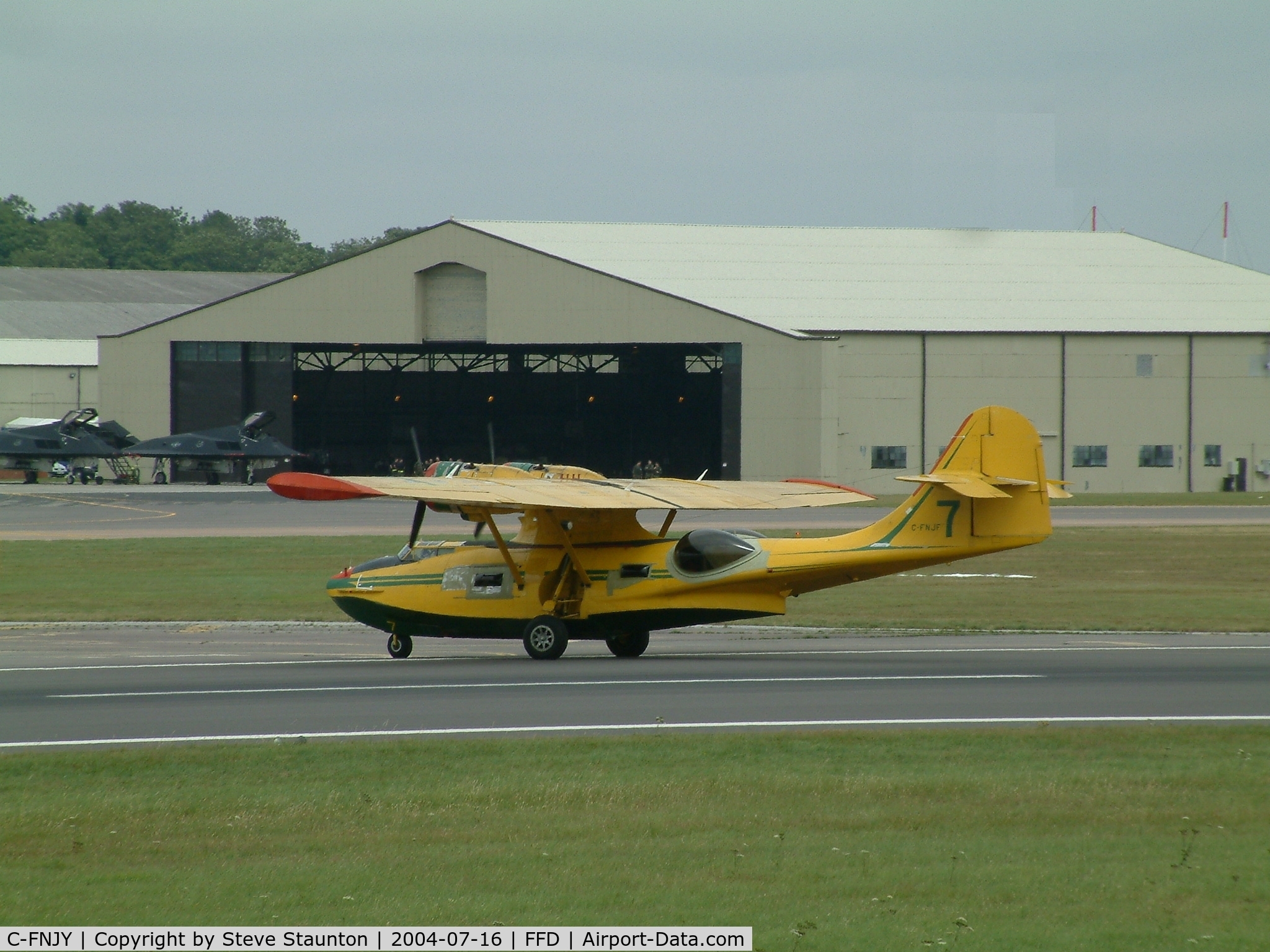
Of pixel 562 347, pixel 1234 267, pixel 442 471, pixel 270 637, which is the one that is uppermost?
pixel 1234 267

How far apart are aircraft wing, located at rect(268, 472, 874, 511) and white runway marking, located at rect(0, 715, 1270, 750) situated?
14.5 ft

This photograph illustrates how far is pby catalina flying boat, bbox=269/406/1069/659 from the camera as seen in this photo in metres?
23.5

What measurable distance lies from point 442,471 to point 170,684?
11.9 m

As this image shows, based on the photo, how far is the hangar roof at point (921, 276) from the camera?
3056 inches

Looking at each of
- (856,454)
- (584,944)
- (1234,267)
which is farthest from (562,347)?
(584,944)

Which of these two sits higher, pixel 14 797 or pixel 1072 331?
pixel 1072 331

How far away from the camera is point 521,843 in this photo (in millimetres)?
11156

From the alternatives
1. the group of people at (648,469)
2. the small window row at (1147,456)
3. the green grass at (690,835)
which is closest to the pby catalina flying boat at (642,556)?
the green grass at (690,835)

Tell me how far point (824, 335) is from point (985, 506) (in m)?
52.7

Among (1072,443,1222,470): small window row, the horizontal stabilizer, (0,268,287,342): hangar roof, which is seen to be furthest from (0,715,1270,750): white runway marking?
(0,268,287,342): hangar roof

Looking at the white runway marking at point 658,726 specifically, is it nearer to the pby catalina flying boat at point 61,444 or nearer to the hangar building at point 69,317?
the pby catalina flying boat at point 61,444

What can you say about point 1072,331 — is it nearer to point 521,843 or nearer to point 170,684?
point 170,684

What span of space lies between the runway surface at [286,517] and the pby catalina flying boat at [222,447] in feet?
14.4

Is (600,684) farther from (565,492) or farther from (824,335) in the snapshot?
(824,335)
